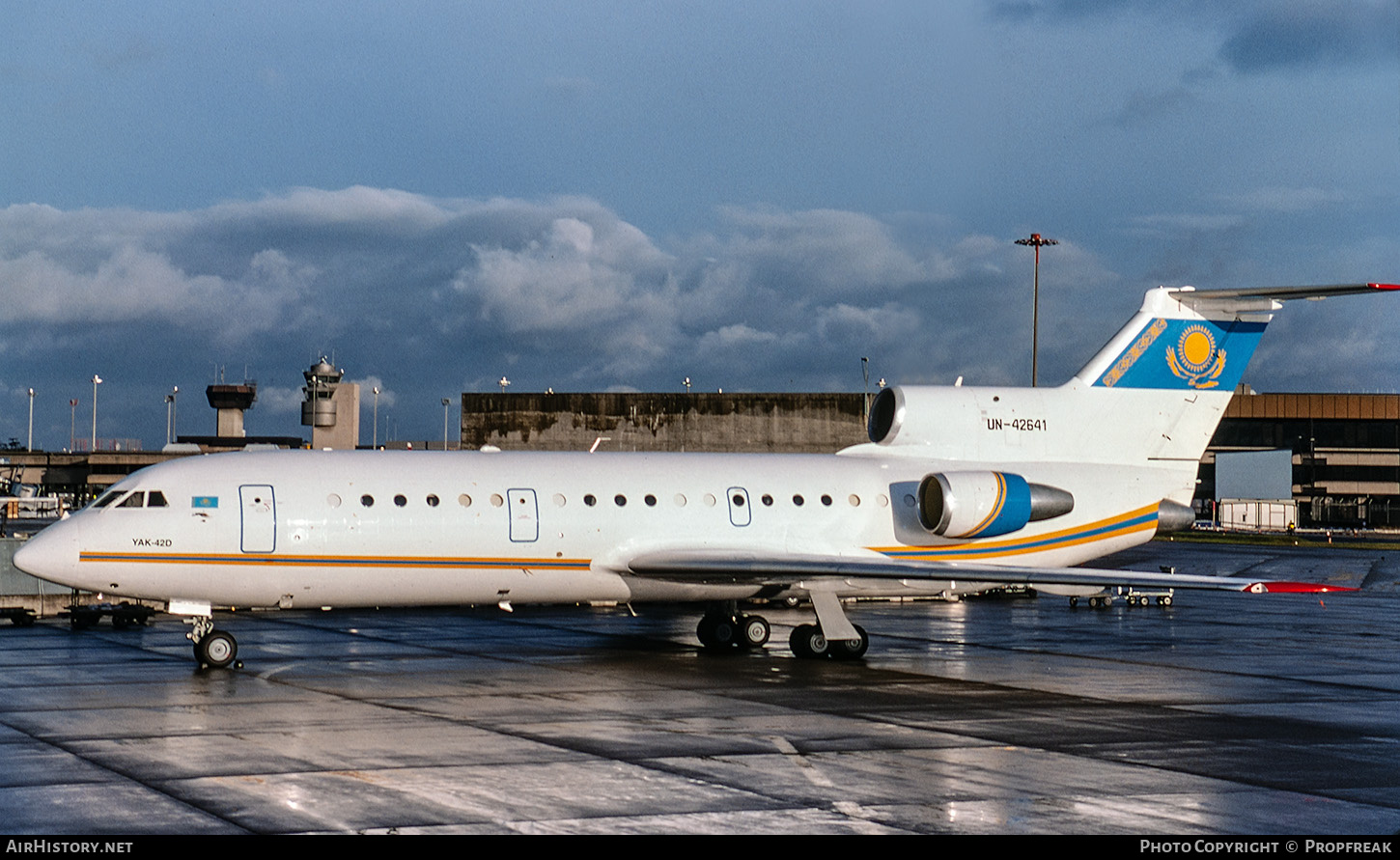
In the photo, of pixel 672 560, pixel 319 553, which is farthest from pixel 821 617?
pixel 319 553

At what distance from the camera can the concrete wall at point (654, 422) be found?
67.4m

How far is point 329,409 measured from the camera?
222ft

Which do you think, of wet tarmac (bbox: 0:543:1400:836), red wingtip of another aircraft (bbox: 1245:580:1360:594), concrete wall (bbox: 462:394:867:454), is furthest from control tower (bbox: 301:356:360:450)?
red wingtip of another aircraft (bbox: 1245:580:1360:594)

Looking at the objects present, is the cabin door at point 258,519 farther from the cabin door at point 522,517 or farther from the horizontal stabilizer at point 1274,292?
the horizontal stabilizer at point 1274,292

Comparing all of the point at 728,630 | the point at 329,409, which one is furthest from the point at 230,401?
the point at 728,630

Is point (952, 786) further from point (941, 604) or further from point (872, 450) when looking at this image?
point (941, 604)

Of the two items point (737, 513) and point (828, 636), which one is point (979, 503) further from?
point (737, 513)

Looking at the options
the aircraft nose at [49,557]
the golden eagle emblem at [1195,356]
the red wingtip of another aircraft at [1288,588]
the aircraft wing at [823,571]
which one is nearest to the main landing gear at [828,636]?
the aircraft wing at [823,571]

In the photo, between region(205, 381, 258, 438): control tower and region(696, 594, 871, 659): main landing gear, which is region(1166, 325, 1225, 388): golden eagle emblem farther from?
region(205, 381, 258, 438): control tower

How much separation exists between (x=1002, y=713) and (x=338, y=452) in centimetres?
1174

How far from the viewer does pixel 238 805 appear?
12.6m

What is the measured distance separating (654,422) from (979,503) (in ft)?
141

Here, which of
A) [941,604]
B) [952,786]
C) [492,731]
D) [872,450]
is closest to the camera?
[952,786]

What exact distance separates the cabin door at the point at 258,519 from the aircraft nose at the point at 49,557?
2447mm
